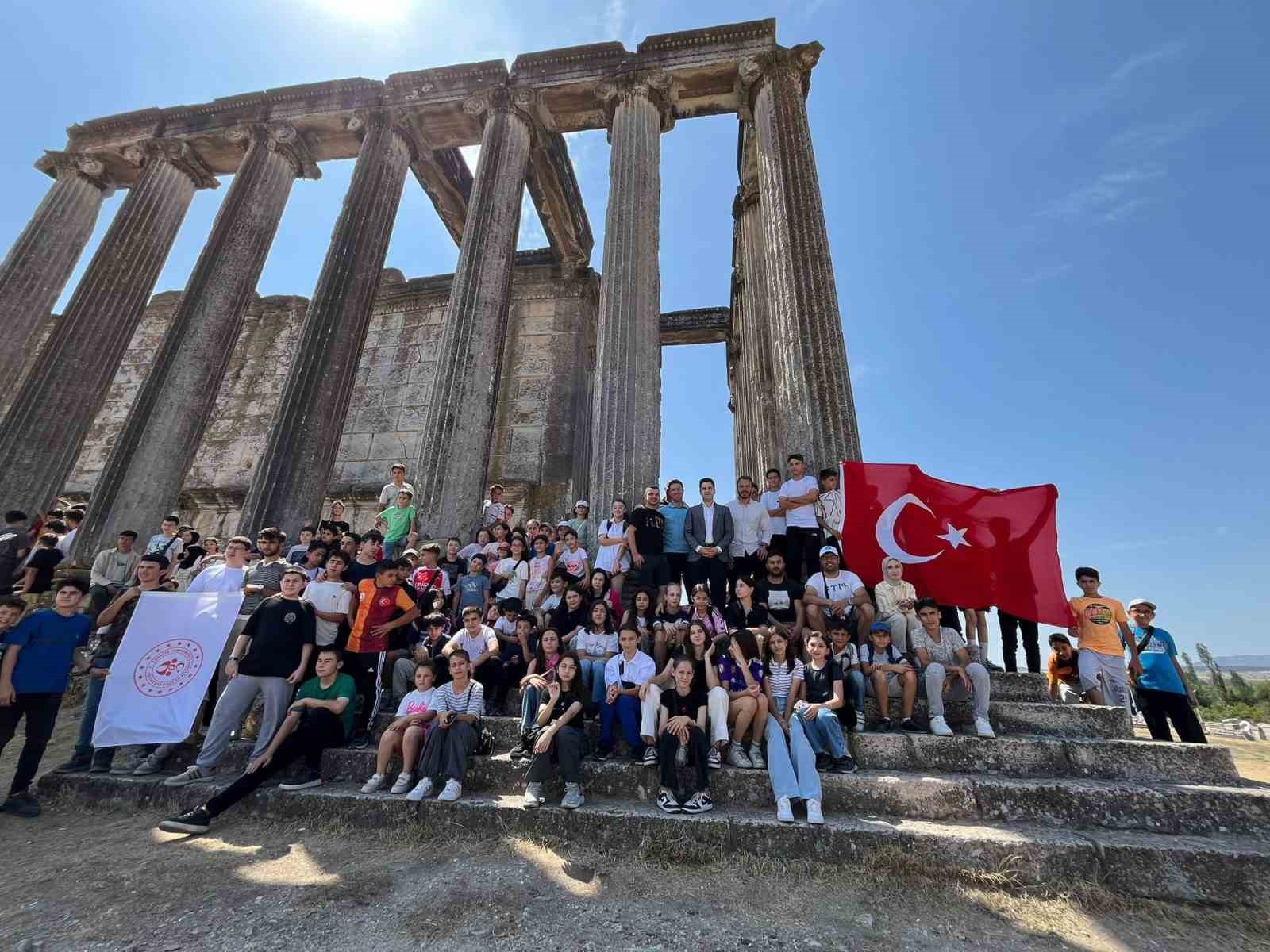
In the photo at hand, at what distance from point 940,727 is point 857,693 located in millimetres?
722

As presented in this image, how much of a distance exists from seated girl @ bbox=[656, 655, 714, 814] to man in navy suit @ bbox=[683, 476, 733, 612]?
6.39ft

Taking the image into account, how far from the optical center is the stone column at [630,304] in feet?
30.5

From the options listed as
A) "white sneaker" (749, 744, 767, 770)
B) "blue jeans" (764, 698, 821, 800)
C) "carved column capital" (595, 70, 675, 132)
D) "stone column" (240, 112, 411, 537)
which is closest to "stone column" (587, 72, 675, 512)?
"carved column capital" (595, 70, 675, 132)

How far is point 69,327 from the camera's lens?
1241 centimetres

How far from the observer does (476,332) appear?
35.8ft

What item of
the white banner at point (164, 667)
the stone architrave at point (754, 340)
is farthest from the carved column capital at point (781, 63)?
the white banner at point (164, 667)

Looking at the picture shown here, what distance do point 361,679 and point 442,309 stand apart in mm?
14029

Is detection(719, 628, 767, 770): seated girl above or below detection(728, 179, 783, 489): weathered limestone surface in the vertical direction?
below

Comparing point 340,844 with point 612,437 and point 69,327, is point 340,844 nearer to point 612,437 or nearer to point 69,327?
point 612,437

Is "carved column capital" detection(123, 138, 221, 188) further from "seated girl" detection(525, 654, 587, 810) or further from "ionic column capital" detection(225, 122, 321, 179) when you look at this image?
"seated girl" detection(525, 654, 587, 810)

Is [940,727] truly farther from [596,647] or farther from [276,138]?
[276,138]

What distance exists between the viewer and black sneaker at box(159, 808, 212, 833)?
14.4ft

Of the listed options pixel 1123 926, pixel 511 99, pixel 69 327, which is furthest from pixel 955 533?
pixel 69 327

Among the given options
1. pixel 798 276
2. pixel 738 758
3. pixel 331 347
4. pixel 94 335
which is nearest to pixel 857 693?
pixel 738 758
